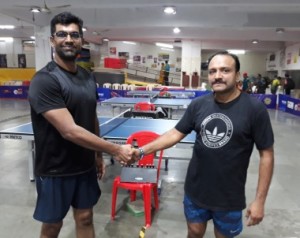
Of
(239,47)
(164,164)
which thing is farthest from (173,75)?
(164,164)

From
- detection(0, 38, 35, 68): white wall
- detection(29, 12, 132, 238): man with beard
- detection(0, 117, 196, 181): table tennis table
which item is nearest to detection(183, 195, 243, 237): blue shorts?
detection(29, 12, 132, 238): man with beard

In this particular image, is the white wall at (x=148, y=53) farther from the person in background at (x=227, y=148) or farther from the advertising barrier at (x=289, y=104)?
the person in background at (x=227, y=148)

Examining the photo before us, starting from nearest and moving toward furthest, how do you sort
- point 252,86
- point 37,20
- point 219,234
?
point 219,234
point 37,20
point 252,86

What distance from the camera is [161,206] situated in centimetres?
353

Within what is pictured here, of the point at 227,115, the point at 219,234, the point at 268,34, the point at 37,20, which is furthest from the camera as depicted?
the point at 268,34

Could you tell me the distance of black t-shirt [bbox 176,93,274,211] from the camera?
1679 millimetres

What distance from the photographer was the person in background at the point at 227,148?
5.53 feet

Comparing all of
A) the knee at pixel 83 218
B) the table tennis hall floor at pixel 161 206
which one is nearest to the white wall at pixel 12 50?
the table tennis hall floor at pixel 161 206

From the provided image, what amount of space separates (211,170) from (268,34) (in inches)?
579

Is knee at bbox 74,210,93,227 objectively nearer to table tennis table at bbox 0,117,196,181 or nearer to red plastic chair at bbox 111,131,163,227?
red plastic chair at bbox 111,131,163,227

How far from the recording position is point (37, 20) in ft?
35.4

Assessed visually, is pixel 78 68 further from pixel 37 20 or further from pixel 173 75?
pixel 173 75

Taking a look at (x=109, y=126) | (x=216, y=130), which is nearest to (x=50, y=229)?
(x=216, y=130)

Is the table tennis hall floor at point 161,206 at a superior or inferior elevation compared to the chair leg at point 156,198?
inferior
